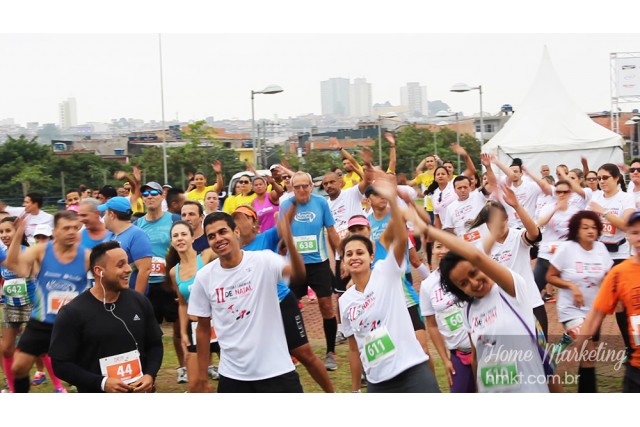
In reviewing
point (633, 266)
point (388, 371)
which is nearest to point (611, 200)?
point (633, 266)

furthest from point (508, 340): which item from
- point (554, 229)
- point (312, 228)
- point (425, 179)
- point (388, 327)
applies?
point (425, 179)

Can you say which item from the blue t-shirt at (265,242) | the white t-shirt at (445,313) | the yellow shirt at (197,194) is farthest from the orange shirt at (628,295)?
the yellow shirt at (197,194)

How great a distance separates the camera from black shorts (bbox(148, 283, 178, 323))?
759cm

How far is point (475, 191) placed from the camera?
31.7 ft

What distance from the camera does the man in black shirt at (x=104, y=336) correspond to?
15.3 feet

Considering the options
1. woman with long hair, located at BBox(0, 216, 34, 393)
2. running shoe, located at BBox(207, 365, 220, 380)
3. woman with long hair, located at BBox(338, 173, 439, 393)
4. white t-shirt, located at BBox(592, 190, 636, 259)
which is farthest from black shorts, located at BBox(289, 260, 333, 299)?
woman with long hair, located at BBox(338, 173, 439, 393)

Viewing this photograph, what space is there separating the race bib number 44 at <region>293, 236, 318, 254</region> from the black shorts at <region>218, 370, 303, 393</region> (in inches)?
118

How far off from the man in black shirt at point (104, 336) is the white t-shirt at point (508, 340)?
1952 millimetres

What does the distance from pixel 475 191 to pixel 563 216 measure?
1.44 metres

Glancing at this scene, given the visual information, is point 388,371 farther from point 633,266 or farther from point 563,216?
point 563,216

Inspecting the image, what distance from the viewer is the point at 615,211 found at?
8336 mm

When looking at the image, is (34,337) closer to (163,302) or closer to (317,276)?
(163,302)

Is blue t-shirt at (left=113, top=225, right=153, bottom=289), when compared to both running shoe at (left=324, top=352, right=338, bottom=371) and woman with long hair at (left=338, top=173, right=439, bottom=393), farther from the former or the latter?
woman with long hair at (left=338, top=173, right=439, bottom=393)

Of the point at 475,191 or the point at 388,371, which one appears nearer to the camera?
the point at 388,371
